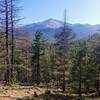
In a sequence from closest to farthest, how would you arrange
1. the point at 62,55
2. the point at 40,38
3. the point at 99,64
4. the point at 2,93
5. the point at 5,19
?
the point at 2,93 < the point at 5,19 < the point at 62,55 < the point at 99,64 < the point at 40,38

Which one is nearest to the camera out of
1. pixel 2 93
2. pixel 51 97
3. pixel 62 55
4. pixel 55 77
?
pixel 2 93

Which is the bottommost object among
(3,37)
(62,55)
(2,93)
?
(2,93)

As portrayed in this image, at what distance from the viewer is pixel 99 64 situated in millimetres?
54062

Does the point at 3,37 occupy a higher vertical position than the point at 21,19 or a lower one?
lower

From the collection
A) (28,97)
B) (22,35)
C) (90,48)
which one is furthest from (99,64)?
(28,97)

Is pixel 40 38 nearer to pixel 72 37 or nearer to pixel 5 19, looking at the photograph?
pixel 72 37

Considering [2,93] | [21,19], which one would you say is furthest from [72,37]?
[2,93]

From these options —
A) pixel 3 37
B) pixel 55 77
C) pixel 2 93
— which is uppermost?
pixel 3 37

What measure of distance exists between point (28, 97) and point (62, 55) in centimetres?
1884

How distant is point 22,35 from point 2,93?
48.1 ft

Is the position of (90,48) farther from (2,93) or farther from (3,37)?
(2,93)

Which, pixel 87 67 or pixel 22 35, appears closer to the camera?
pixel 22 35

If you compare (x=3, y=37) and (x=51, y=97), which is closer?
(x=51, y=97)

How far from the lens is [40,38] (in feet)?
223
